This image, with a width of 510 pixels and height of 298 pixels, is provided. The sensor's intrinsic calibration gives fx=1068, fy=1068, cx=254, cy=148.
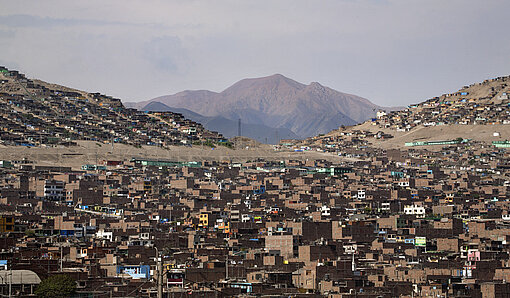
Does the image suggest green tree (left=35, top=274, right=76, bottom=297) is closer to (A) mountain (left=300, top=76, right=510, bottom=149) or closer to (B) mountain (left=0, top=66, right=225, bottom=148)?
(B) mountain (left=0, top=66, right=225, bottom=148)

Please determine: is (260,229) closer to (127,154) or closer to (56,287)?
(56,287)

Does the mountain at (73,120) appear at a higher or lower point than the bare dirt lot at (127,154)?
higher

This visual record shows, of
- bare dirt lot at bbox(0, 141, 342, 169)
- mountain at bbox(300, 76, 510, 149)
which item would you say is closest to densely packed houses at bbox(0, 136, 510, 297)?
bare dirt lot at bbox(0, 141, 342, 169)

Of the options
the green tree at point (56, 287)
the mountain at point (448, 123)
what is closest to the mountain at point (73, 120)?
the mountain at point (448, 123)

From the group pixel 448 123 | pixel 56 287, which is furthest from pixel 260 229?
pixel 448 123

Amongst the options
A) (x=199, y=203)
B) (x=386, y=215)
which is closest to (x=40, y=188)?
(x=199, y=203)

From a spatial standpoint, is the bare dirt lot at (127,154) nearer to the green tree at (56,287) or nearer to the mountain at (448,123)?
the mountain at (448,123)
